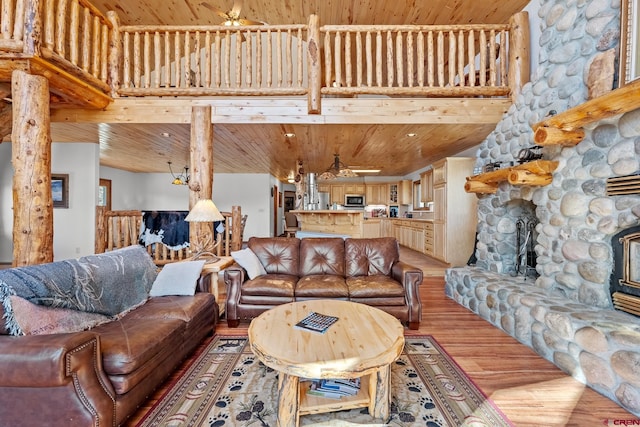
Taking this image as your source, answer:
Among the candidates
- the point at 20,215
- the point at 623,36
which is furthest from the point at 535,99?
the point at 20,215

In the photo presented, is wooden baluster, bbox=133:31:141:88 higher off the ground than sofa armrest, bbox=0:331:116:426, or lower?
higher

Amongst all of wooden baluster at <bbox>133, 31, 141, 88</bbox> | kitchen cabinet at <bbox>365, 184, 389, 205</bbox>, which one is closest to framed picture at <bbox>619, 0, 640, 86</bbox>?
wooden baluster at <bbox>133, 31, 141, 88</bbox>

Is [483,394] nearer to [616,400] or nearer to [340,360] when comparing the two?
[616,400]

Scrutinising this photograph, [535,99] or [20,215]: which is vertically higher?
[535,99]

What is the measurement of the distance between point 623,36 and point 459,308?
279 cm

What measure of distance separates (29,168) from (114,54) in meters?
1.78

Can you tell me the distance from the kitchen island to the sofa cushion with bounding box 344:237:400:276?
2170 mm

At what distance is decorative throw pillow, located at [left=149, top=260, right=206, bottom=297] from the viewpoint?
2.46 meters

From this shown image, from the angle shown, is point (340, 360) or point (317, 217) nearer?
point (340, 360)

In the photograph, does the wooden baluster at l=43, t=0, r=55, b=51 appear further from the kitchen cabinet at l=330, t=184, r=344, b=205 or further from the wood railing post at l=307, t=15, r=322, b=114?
the kitchen cabinet at l=330, t=184, r=344, b=205

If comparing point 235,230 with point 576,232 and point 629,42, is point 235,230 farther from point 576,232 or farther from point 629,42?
point 629,42

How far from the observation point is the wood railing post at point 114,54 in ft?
11.8

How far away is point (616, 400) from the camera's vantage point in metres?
1.74

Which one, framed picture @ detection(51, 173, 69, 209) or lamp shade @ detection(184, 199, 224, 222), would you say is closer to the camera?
lamp shade @ detection(184, 199, 224, 222)
